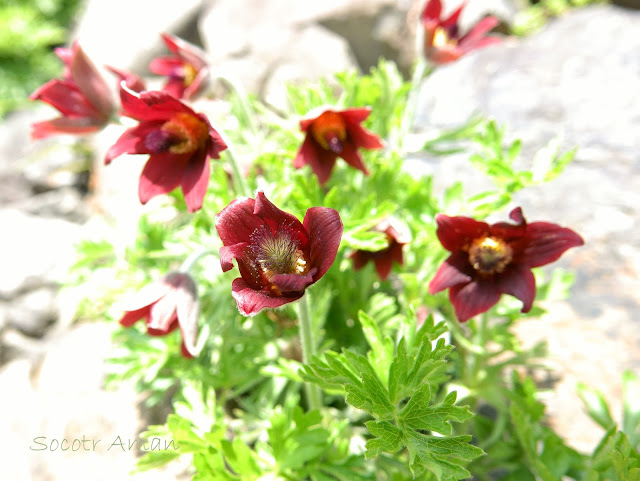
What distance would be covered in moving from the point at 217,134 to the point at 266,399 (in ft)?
2.50

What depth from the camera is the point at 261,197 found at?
0.82m

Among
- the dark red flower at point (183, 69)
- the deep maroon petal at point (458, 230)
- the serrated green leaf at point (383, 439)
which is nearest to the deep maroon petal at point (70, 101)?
the dark red flower at point (183, 69)

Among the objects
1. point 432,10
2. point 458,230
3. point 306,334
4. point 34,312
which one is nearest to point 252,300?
point 306,334

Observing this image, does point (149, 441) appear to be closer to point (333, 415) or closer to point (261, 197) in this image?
point (333, 415)

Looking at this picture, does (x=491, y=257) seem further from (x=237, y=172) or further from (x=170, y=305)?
(x=170, y=305)

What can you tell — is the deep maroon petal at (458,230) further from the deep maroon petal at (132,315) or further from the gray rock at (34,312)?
the gray rock at (34,312)

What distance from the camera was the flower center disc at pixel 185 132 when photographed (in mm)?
1088

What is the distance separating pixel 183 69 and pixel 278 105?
1.00 ft

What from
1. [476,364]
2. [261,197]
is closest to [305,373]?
[261,197]

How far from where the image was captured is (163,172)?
44.5 inches

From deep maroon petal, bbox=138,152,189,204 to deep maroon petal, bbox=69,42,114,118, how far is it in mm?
255

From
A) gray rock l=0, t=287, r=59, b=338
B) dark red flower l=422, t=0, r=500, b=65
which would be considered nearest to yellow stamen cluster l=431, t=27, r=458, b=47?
dark red flower l=422, t=0, r=500, b=65

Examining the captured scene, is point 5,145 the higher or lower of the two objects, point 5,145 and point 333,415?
the lower

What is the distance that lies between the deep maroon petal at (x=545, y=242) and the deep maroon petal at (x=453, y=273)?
0.12 metres
